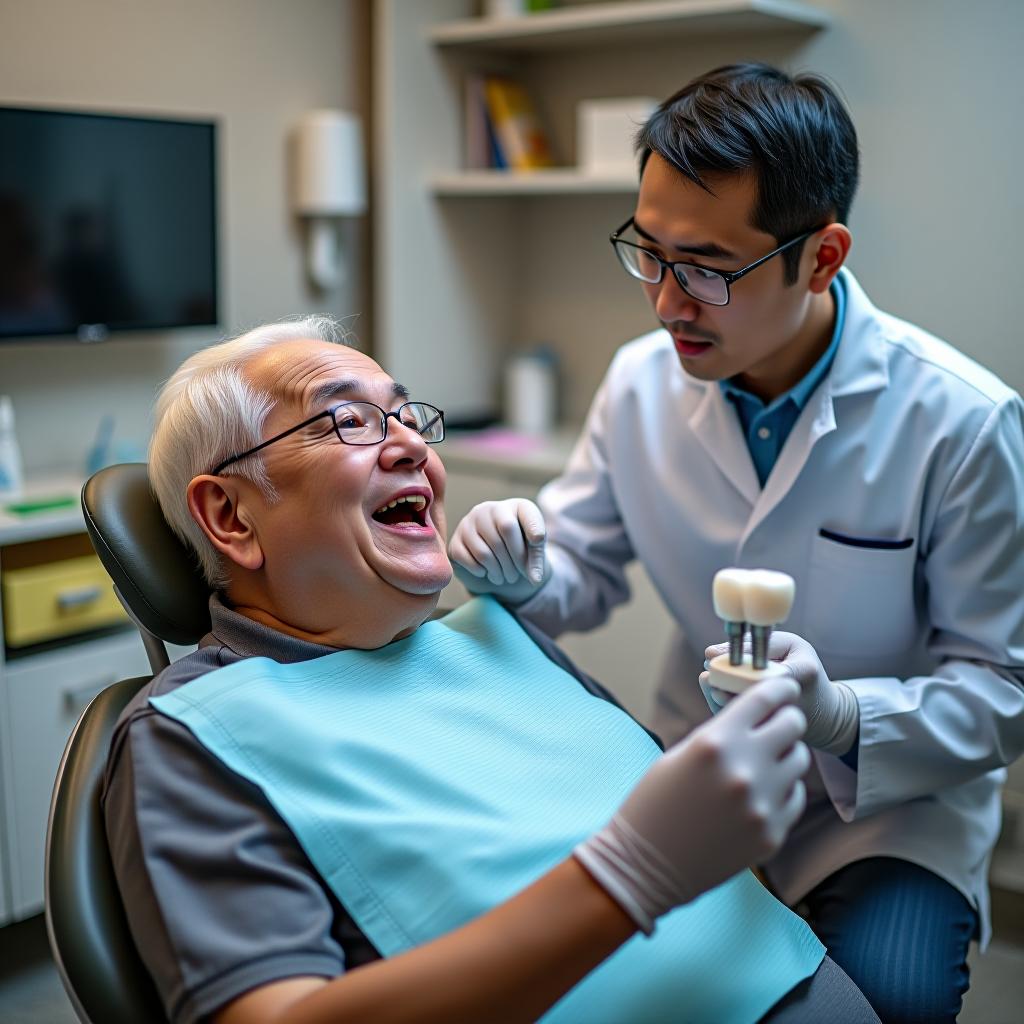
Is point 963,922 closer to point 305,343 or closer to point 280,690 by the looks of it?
point 280,690

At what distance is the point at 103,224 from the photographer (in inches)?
101

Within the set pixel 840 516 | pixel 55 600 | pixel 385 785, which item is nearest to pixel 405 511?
pixel 385 785

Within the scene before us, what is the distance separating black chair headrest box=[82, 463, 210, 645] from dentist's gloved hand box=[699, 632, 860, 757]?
0.59 metres

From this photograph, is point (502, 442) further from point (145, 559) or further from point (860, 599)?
point (145, 559)

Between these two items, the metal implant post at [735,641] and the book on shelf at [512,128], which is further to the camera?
the book on shelf at [512,128]

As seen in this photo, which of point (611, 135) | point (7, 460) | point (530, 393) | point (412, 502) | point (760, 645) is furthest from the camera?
point (530, 393)

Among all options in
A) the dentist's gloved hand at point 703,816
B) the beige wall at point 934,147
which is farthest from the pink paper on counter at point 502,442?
the dentist's gloved hand at point 703,816

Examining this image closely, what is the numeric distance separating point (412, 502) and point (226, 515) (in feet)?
0.70

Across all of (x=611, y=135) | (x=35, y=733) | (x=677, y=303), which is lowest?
(x=35, y=733)

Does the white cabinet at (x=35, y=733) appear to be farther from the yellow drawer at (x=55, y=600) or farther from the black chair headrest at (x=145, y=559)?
the black chair headrest at (x=145, y=559)

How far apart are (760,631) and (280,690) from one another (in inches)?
18.8

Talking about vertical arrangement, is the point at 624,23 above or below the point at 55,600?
above

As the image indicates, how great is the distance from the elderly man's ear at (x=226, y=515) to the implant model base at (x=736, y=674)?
52 centimetres

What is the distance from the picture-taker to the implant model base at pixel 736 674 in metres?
1.04
